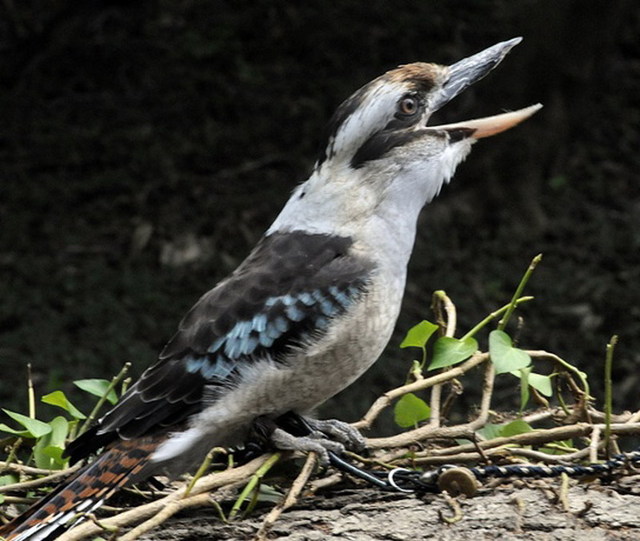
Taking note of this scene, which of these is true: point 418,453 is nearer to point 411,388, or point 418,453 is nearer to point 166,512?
point 411,388

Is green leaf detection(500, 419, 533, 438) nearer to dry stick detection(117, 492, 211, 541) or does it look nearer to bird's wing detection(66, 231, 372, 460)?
bird's wing detection(66, 231, 372, 460)

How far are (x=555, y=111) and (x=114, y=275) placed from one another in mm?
2615

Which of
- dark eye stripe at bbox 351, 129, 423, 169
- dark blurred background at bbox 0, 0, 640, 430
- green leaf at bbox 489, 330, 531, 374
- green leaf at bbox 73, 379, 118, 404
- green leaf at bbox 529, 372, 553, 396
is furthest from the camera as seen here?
dark blurred background at bbox 0, 0, 640, 430

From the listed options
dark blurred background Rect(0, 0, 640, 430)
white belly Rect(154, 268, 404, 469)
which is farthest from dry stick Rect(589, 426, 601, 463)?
dark blurred background Rect(0, 0, 640, 430)

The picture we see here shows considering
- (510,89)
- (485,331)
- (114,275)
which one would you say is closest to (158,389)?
(485,331)

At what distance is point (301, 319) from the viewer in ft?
9.15

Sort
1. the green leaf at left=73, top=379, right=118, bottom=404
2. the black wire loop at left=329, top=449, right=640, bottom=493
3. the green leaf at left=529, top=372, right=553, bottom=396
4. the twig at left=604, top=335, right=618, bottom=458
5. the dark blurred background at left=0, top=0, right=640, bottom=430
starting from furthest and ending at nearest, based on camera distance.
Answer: the dark blurred background at left=0, top=0, right=640, bottom=430
the green leaf at left=73, top=379, right=118, bottom=404
the green leaf at left=529, top=372, right=553, bottom=396
the black wire loop at left=329, top=449, right=640, bottom=493
the twig at left=604, top=335, right=618, bottom=458

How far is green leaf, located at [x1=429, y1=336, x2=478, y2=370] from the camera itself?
2727 millimetres

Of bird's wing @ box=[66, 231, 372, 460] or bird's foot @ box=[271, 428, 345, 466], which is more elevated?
bird's wing @ box=[66, 231, 372, 460]

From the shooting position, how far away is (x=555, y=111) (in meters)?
6.77

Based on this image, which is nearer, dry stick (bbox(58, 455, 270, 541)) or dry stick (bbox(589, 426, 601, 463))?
dry stick (bbox(58, 455, 270, 541))

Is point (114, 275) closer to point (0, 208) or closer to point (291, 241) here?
point (0, 208)

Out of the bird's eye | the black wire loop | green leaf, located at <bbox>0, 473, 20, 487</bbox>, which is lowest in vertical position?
the black wire loop

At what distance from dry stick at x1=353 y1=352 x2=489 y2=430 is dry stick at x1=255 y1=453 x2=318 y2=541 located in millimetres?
224
